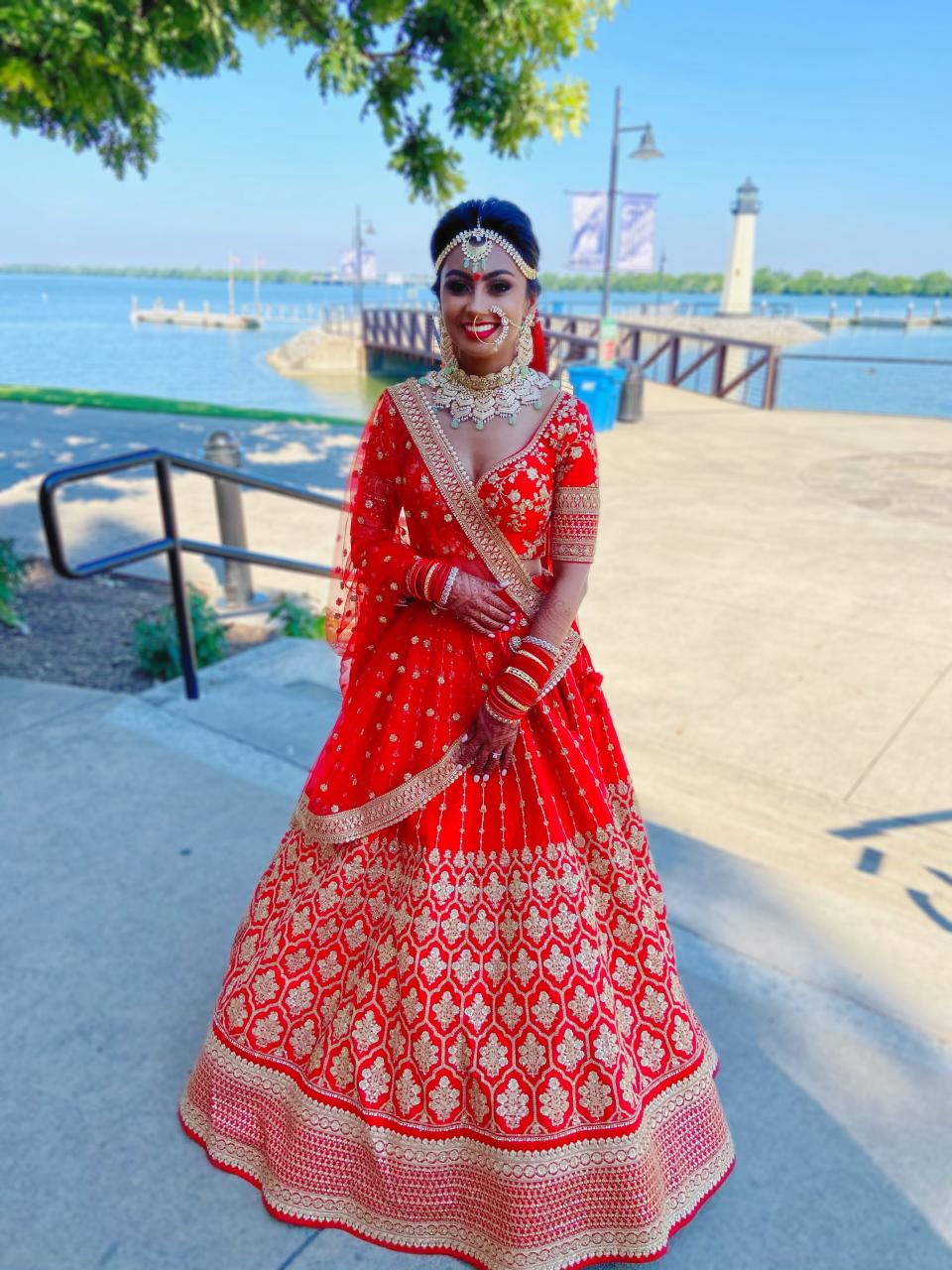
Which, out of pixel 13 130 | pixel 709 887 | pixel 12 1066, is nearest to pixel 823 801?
pixel 709 887

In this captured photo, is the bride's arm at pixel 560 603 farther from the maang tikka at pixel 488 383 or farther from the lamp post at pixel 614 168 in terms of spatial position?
the lamp post at pixel 614 168

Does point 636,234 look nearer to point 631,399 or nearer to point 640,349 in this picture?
point 631,399

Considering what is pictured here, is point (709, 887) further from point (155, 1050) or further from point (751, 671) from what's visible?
point (751, 671)

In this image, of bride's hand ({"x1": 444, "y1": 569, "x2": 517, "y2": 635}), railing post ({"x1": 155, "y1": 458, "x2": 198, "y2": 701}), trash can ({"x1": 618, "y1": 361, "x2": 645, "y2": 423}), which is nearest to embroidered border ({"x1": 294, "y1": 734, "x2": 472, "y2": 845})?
bride's hand ({"x1": 444, "y1": 569, "x2": 517, "y2": 635})

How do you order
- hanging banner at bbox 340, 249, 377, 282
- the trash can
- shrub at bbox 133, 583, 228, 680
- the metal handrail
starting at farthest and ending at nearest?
1. hanging banner at bbox 340, 249, 377, 282
2. the trash can
3. shrub at bbox 133, 583, 228, 680
4. the metal handrail

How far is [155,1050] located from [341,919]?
0.69 m

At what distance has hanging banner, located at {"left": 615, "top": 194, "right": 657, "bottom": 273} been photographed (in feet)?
60.4

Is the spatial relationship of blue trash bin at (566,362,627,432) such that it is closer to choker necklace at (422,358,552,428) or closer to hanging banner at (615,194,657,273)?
hanging banner at (615,194,657,273)

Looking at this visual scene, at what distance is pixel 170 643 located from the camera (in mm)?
4406

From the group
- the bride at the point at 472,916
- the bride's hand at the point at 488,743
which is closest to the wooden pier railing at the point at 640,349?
the bride at the point at 472,916

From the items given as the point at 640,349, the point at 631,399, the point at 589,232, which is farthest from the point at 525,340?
the point at 640,349

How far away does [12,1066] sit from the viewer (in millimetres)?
2121

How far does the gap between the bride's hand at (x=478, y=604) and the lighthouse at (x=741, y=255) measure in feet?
269

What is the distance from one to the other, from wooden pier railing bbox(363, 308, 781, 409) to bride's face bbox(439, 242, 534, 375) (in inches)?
4.5
